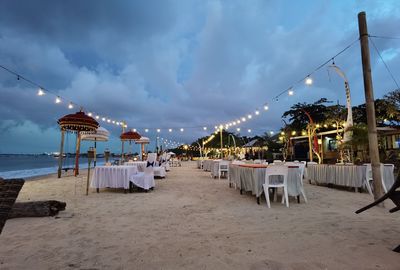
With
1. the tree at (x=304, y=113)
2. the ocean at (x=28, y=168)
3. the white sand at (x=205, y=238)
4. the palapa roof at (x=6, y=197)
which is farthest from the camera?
the tree at (x=304, y=113)

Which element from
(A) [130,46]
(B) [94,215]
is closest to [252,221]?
(B) [94,215]

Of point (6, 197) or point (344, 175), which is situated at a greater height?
point (6, 197)

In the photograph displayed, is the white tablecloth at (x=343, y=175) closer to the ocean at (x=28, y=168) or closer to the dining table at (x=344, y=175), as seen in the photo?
the dining table at (x=344, y=175)

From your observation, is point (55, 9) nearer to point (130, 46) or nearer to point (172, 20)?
point (172, 20)

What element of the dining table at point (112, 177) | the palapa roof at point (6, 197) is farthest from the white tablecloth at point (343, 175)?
the palapa roof at point (6, 197)

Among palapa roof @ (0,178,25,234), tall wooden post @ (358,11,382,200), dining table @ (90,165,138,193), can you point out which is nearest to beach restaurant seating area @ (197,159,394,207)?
tall wooden post @ (358,11,382,200)

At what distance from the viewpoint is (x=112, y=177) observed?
6223 mm

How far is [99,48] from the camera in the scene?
1291cm

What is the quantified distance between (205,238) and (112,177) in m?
4.26

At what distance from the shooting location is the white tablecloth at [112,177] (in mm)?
6176

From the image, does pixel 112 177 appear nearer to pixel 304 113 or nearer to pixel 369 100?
pixel 369 100

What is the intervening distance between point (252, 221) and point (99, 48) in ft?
42.1

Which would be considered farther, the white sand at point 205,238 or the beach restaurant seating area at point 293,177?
the beach restaurant seating area at point 293,177

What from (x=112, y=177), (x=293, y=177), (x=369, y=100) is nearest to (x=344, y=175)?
(x=369, y=100)
